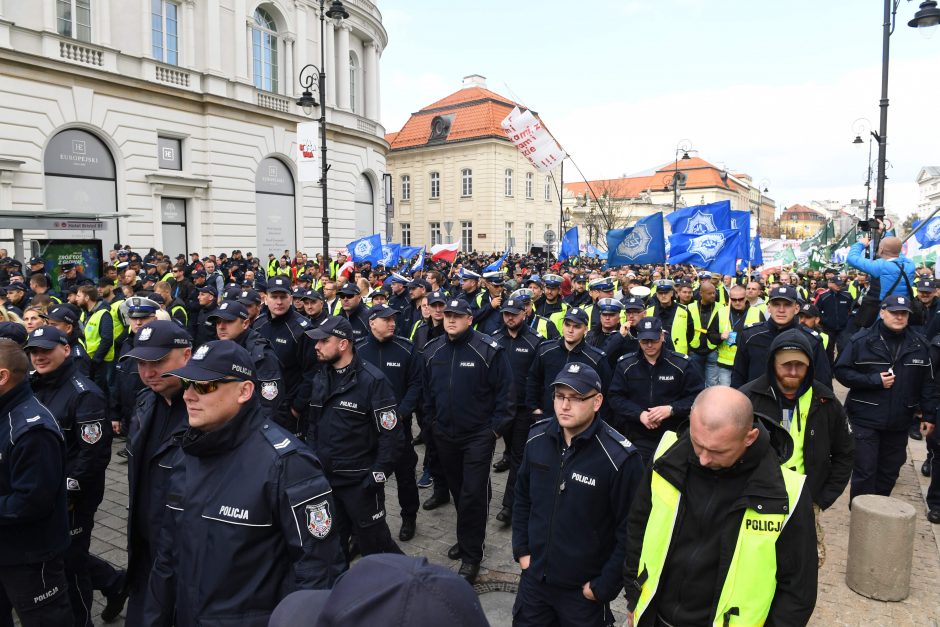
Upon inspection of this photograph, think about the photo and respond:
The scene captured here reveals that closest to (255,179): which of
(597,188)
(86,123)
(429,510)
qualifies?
(86,123)

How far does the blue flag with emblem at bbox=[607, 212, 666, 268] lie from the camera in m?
12.2

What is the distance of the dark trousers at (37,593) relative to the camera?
11.9ft

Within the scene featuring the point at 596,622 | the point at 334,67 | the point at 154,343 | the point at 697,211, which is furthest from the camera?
the point at 334,67

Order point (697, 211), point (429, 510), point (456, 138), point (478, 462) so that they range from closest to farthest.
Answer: point (478, 462), point (429, 510), point (697, 211), point (456, 138)

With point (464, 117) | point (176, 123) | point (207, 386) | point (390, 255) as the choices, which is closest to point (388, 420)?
point (207, 386)

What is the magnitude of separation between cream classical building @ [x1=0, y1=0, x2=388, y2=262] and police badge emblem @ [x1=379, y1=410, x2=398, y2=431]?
12.1m

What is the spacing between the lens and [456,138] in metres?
54.0

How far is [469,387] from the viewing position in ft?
19.5

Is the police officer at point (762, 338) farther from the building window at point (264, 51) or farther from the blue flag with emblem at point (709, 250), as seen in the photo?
the building window at point (264, 51)

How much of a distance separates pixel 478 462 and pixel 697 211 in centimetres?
830

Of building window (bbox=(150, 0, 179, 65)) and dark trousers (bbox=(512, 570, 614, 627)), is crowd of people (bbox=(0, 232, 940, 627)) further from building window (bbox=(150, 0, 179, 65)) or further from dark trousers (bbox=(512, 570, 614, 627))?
building window (bbox=(150, 0, 179, 65))

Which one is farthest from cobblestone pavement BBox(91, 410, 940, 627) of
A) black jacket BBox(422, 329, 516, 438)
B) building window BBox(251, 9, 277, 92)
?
building window BBox(251, 9, 277, 92)

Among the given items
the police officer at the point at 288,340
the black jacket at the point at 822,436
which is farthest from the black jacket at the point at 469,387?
the black jacket at the point at 822,436

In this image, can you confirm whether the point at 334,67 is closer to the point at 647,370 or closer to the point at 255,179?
the point at 255,179
